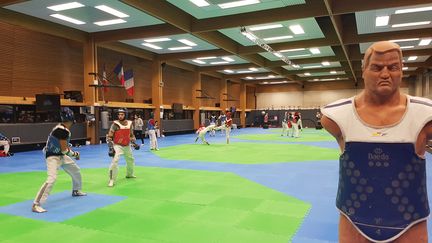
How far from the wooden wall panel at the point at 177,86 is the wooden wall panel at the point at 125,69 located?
7.40 feet

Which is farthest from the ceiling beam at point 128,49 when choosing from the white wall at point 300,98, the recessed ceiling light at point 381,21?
the white wall at point 300,98

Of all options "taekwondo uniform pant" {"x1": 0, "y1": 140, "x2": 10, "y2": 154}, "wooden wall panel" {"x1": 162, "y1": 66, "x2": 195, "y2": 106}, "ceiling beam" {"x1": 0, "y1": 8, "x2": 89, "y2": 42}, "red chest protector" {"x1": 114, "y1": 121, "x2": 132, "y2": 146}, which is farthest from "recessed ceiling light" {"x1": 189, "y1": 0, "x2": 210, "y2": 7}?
"wooden wall panel" {"x1": 162, "y1": 66, "x2": 195, "y2": 106}

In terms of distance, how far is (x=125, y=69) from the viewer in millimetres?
24703

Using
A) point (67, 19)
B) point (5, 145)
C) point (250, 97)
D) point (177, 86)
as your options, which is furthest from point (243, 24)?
point (250, 97)

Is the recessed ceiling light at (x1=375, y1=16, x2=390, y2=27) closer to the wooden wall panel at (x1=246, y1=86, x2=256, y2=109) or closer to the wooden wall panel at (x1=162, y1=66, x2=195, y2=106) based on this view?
the wooden wall panel at (x1=162, y1=66, x2=195, y2=106)

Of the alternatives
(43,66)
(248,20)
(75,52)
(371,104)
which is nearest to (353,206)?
(371,104)

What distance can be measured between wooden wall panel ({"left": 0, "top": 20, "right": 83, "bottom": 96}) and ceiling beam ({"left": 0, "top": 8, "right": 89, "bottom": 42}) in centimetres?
206

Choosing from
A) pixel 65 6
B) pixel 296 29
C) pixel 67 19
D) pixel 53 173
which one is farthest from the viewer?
pixel 296 29

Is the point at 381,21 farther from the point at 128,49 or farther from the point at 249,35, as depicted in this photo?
the point at 128,49

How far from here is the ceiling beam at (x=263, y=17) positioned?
44.6 ft

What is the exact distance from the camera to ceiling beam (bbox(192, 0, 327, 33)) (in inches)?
535

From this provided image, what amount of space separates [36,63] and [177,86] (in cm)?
1483

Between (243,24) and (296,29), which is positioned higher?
(296,29)

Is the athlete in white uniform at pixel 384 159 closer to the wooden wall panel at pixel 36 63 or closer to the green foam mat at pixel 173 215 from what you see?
the green foam mat at pixel 173 215
